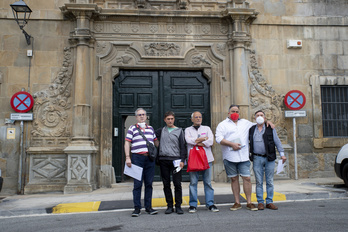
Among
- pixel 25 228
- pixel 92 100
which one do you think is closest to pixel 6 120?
pixel 92 100

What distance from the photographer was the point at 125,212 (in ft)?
21.5

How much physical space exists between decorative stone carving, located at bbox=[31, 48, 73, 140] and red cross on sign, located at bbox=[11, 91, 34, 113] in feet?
0.72

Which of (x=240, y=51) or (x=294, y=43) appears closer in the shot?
(x=240, y=51)

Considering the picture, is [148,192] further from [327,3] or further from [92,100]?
[327,3]

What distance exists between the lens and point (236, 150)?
20.9 ft

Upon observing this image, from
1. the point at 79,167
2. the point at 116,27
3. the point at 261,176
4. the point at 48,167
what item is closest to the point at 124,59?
the point at 116,27

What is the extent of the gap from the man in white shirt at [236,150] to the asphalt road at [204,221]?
0.38m

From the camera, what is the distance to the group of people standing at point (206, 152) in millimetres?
6289

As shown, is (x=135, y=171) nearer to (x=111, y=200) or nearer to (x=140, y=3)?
(x=111, y=200)

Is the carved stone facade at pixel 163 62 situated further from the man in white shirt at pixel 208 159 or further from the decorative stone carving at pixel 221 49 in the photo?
the man in white shirt at pixel 208 159

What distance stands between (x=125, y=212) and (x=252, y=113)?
5.79 m

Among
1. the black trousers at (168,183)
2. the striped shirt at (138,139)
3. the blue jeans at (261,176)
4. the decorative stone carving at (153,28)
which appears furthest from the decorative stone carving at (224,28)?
the black trousers at (168,183)

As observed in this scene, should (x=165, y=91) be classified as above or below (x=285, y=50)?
below

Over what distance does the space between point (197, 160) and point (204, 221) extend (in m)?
1.20
